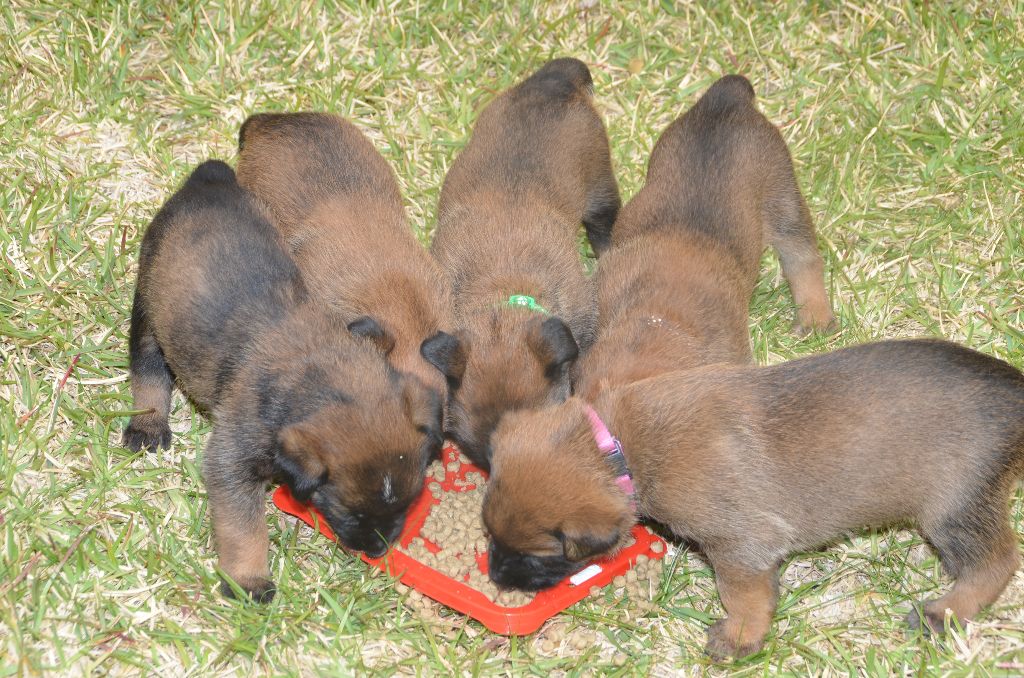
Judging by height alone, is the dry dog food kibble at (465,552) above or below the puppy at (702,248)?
below

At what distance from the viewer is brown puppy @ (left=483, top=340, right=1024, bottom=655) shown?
4.84 metres

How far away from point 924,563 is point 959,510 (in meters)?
0.87

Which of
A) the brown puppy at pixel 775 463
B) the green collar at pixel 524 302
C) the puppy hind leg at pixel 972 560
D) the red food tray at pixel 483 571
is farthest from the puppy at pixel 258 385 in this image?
the puppy hind leg at pixel 972 560

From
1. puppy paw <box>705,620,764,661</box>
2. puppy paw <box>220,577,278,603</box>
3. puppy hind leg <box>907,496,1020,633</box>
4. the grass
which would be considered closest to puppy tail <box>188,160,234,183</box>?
the grass

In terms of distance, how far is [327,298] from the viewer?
6062 mm

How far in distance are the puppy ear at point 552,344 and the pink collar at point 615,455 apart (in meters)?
0.50

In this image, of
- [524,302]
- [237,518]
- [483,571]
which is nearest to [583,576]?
[483,571]

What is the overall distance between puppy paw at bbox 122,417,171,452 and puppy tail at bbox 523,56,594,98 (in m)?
3.14

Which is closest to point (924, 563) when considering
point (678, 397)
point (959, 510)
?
point (959, 510)

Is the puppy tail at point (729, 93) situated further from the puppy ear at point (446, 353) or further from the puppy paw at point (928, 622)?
the puppy paw at point (928, 622)

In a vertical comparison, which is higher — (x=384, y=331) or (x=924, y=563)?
(x=384, y=331)

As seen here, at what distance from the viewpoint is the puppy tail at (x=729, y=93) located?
653 cm

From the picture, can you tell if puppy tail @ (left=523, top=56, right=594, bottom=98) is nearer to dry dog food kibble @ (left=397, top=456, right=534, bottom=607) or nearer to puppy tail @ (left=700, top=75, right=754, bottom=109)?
puppy tail @ (left=700, top=75, right=754, bottom=109)

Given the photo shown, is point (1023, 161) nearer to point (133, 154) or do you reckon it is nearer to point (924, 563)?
point (924, 563)
